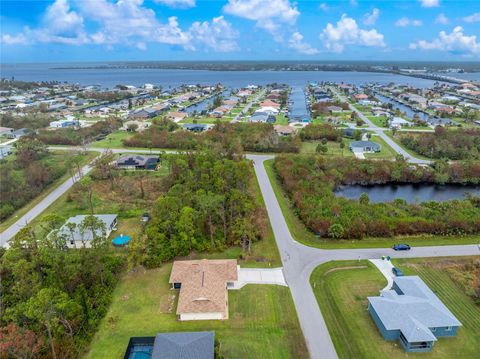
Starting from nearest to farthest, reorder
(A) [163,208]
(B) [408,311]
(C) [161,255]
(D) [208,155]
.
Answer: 1. (B) [408,311]
2. (C) [161,255]
3. (A) [163,208]
4. (D) [208,155]

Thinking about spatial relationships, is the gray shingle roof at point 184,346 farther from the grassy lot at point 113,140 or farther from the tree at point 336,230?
the grassy lot at point 113,140

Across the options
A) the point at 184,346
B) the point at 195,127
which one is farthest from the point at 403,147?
the point at 184,346

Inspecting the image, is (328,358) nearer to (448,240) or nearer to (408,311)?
(408,311)

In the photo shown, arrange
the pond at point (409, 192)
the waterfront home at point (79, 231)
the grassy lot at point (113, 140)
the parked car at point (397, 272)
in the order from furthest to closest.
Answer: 1. the grassy lot at point (113, 140)
2. the pond at point (409, 192)
3. the waterfront home at point (79, 231)
4. the parked car at point (397, 272)

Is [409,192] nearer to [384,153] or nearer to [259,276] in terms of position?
[384,153]

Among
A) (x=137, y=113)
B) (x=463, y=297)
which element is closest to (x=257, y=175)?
(x=463, y=297)

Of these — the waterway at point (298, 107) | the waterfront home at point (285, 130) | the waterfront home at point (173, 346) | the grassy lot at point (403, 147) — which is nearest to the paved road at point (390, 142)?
the grassy lot at point (403, 147)
